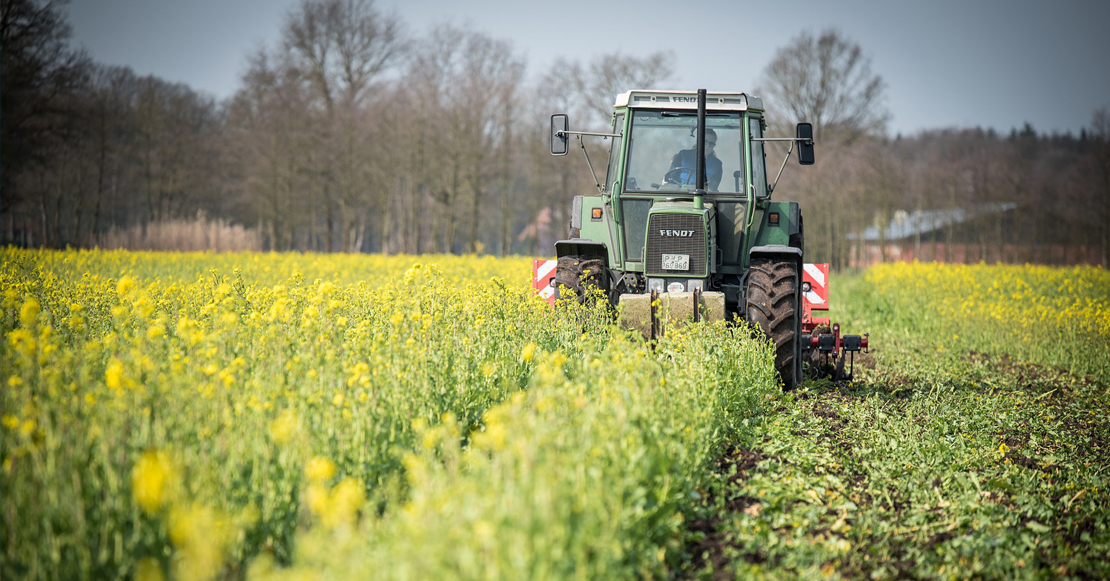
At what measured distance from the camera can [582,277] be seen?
7633 mm

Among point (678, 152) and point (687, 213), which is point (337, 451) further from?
point (678, 152)

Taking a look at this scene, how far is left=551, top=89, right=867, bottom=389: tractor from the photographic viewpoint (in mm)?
7434

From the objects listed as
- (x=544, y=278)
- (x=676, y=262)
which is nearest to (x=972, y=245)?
(x=544, y=278)

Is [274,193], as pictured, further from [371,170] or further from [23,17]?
[23,17]

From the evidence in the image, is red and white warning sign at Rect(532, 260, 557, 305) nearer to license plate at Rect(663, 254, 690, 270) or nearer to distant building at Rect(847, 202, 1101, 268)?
license plate at Rect(663, 254, 690, 270)

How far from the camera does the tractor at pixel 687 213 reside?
7.43m

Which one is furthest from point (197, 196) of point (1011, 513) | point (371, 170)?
point (1011, 513)

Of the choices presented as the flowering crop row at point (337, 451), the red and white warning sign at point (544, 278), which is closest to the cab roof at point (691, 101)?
the red and white warning sign at point (544, 278)

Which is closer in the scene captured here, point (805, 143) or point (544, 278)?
point (805, 143)

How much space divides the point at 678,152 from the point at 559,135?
1.30 m

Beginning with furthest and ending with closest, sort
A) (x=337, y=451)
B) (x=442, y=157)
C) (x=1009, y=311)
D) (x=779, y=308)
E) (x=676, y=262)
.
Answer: (x=442, y=157), (x=1009, y=311), (x=676, y=262), (x=779, y=308), (x=337, y=451)

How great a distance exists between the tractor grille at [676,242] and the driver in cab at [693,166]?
2.21 ft

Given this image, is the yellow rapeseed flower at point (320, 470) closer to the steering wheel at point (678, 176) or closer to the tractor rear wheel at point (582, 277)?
the tractor rear wheel at point (582, 277)

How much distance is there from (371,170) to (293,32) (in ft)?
22.9
